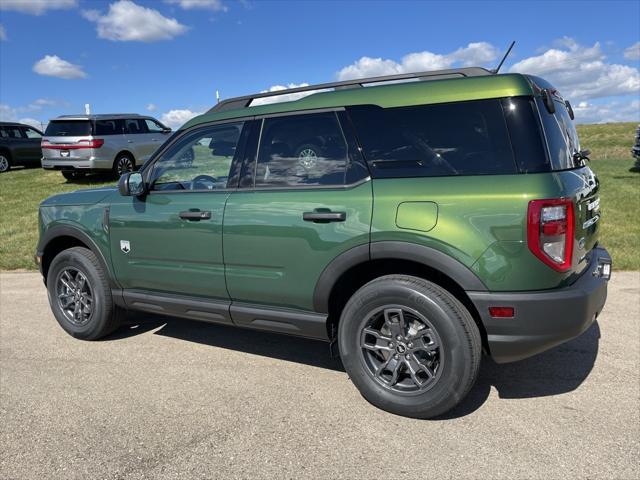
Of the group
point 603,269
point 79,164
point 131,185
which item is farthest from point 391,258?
point 79,164

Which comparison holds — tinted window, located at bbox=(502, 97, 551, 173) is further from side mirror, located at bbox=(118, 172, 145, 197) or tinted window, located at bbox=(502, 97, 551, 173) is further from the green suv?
side mirror, located at bbox=(118, 172, 145, 197)

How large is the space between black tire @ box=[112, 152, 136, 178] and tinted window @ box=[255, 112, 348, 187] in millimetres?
11501

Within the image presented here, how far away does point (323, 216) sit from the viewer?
3277 millimetres

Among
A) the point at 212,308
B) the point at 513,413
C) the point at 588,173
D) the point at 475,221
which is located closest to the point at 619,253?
the point at 588,173

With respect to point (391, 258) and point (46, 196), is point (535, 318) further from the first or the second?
point (46, 196)

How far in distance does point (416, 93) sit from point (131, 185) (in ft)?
7.34

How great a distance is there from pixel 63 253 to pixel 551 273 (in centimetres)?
393

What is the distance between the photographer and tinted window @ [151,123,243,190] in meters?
3.88

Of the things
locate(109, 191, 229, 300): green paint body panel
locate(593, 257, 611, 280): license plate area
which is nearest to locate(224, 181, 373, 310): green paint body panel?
locate(109, 191, 229, 300): green paint body panel

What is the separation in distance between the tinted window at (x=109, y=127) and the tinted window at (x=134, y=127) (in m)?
0.19

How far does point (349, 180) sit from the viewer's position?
3297 millimetres

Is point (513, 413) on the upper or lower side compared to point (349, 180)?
lower

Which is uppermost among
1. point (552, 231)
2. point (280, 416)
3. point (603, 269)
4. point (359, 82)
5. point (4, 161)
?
point (359, 82)

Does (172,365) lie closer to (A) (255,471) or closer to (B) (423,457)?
(A) (255,471)
